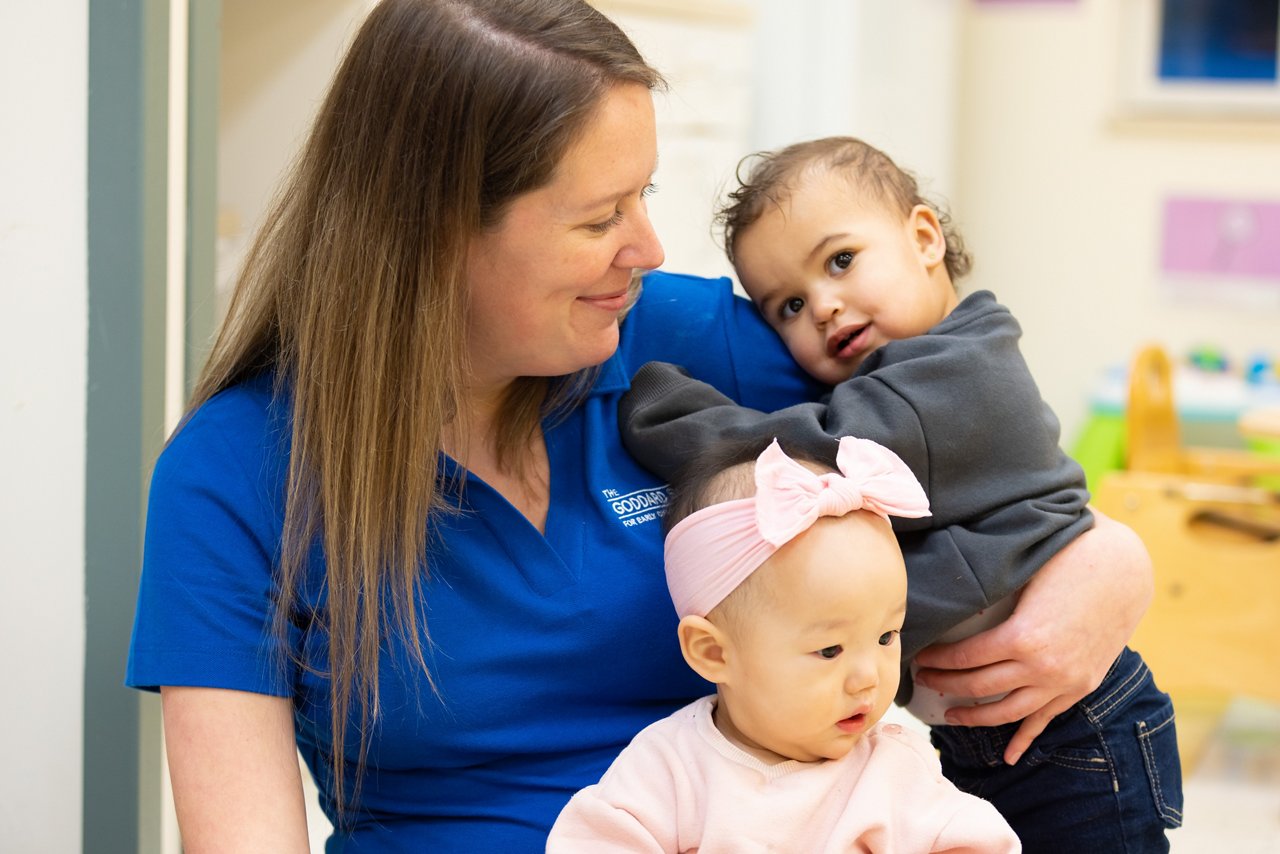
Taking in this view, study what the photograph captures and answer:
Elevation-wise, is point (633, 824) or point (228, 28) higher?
point (228, 28)

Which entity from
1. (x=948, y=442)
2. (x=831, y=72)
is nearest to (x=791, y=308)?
(x=948, y=442)

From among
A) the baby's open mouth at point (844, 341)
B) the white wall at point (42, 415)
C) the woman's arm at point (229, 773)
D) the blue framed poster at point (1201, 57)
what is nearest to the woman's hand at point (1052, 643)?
the baby's open mouth at point (844, 341)

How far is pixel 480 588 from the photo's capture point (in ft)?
4.10

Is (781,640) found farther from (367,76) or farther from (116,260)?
(116,260)

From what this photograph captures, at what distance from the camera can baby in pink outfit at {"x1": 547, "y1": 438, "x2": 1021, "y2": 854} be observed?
109 centimetres

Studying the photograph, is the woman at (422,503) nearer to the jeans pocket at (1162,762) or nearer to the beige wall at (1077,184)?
the jeans pocket at (1162,762)

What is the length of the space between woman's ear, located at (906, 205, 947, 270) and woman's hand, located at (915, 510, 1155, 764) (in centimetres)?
35

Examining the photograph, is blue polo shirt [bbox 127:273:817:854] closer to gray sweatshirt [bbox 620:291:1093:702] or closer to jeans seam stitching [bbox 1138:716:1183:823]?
gray sweatshirt [bbox 620:291:1093:702]

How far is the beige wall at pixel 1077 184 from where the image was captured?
16.7 ft

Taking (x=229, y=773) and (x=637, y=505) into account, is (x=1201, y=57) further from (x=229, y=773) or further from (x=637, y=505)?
(x=229, y=773)

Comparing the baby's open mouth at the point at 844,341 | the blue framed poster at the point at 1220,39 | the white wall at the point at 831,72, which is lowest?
the baby's open mouth at the point at 844,341

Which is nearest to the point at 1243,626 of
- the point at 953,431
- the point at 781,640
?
the point at 953,431

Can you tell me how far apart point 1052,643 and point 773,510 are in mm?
405

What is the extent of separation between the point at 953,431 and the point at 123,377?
0.92 m
